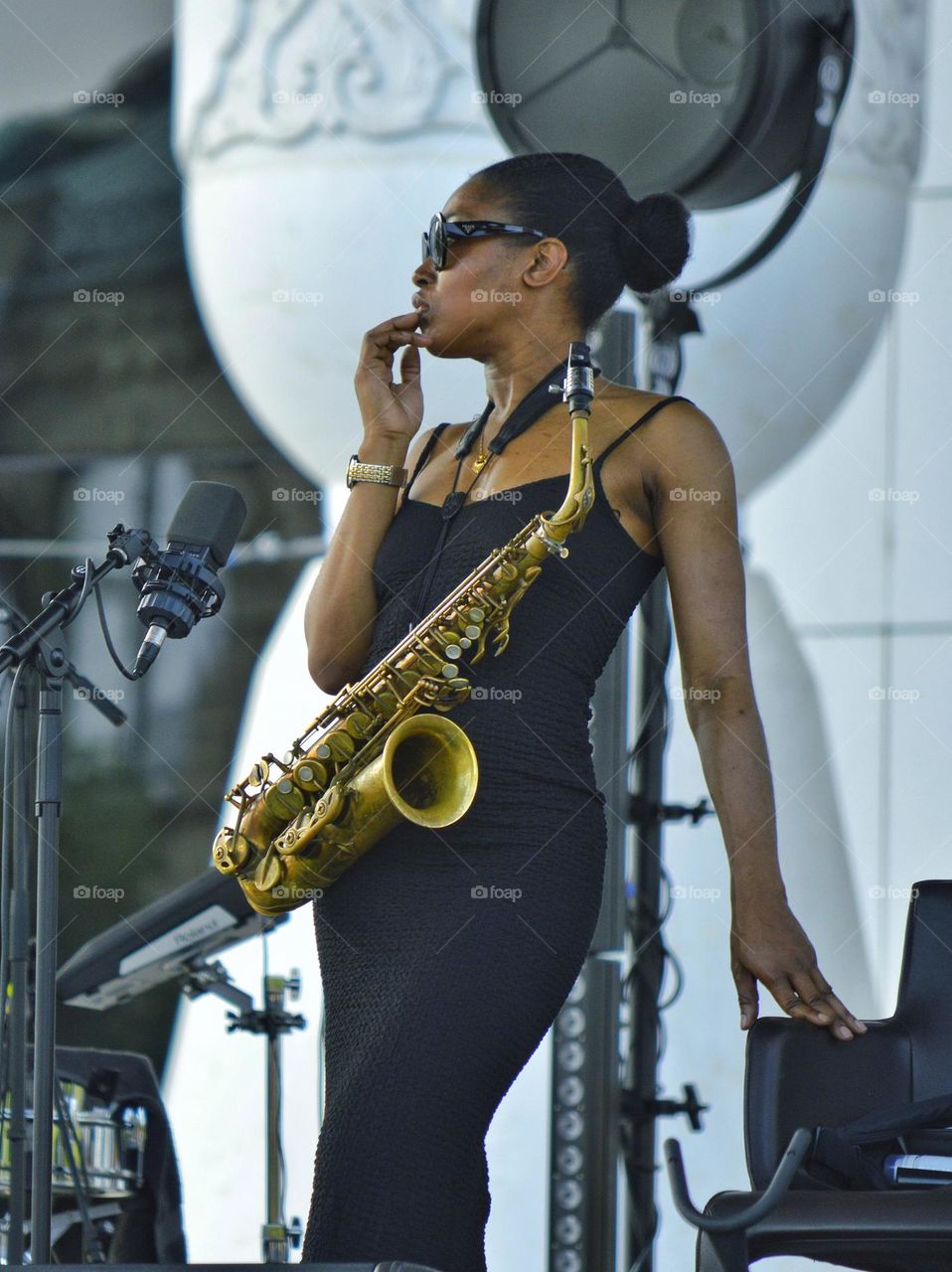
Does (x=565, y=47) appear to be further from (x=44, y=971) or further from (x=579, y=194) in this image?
(x=44, y=971)

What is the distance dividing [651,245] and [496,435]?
1.24 feet

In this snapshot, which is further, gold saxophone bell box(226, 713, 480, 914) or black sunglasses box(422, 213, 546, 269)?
black sunglasses box(422, 213, 546, 269)

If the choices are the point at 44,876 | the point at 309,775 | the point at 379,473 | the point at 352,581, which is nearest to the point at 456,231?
the point at 379,473

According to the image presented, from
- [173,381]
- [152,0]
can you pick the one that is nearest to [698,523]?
[173,381]

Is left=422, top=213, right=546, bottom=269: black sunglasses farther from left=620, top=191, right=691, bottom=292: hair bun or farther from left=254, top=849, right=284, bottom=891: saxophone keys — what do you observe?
left=254, top=849, right=284, bottom=891: saxophone keys

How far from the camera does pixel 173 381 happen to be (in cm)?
380

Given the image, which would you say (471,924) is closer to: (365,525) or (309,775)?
(309,775)

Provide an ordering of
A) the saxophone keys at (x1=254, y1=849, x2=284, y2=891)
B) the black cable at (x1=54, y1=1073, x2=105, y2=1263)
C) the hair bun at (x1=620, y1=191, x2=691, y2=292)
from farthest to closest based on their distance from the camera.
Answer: the black cable at (x1=54, y1=1073, x2=105, y2=1263) → the hair bun at (x1=620, y1=191, x2=691, y2=292) → the saxophone keys at (x1=254, y1=849, x2=284, y2=891)

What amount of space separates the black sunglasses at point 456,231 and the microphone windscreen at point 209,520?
17.6 inches

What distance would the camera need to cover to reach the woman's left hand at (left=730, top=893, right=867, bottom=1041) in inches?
80.0

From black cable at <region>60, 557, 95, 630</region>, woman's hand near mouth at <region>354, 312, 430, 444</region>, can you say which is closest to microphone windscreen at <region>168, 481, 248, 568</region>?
black cable at <region>60, 557, 95, 630</region>

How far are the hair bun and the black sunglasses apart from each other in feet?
0.49

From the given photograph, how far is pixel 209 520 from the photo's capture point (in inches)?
87.9

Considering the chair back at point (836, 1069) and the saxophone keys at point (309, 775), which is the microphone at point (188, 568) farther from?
the chair back at point (836, 1069)
